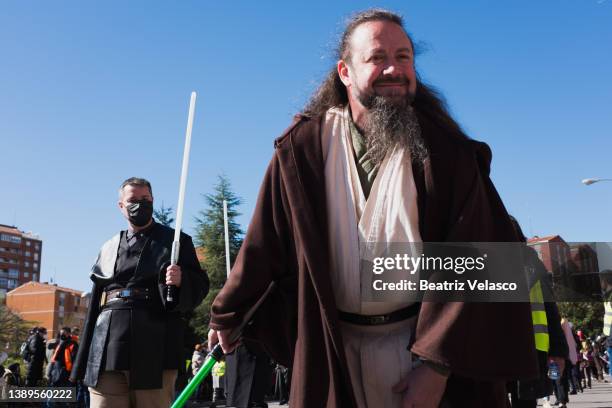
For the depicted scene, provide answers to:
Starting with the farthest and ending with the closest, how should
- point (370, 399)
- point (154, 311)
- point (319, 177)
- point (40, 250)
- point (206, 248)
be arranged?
1. point (40, 250)
2. point (206, 248)
3. point (154, 311)
4. point (319, 177)
5. point (370, 399)

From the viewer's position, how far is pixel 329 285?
227 centimetres

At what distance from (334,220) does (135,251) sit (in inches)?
124

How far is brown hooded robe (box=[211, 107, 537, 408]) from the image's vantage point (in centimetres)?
208

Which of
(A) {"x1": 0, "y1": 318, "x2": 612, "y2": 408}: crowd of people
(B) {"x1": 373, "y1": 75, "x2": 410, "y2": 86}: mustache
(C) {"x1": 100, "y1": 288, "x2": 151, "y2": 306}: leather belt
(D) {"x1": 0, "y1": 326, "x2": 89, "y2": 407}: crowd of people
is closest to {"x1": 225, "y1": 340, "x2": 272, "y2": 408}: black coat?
(A) {"x1": 0, "y1": 318, "x2": 612, "y2": 408}: crowd of people

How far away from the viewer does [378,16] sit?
8.74 feet

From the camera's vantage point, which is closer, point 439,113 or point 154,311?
point 439,113

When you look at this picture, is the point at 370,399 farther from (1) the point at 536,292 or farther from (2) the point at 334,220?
(1) the point at 536,292

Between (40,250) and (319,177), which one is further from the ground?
(40,250)

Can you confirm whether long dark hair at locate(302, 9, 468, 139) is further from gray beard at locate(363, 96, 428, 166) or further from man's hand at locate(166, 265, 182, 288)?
man's hand at locate(166, 265, 182, 288)

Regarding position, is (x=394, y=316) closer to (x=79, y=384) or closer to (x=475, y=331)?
(x=475, y=331)

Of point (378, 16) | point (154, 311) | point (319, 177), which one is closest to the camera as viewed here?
point (319, 177)

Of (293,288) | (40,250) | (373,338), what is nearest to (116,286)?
(293,288)

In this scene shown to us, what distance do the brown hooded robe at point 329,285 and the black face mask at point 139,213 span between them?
284 cm

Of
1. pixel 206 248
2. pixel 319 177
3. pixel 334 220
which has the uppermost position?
pixel 206 248
